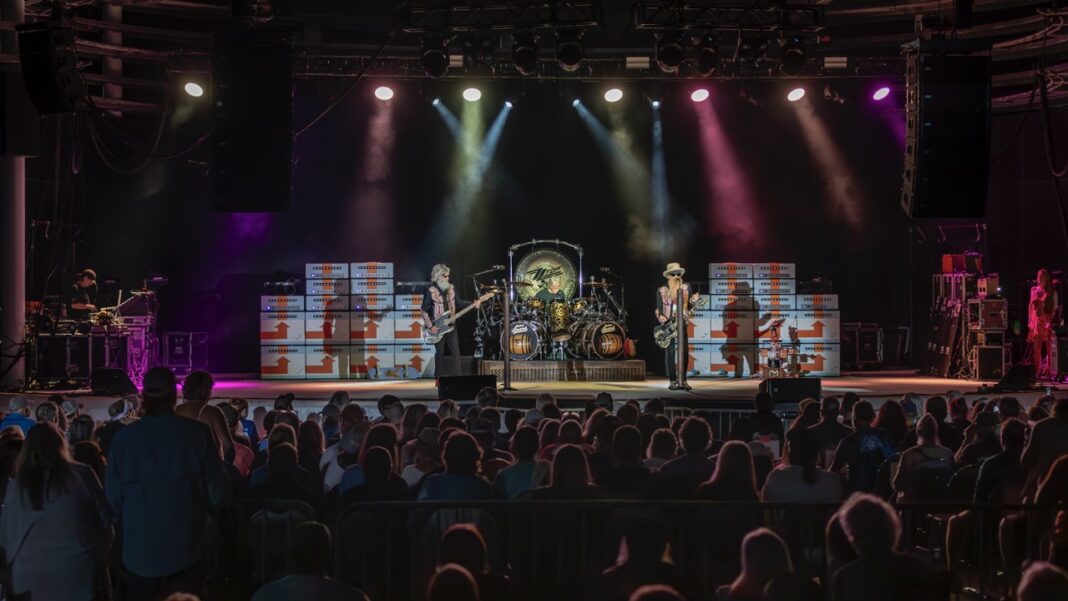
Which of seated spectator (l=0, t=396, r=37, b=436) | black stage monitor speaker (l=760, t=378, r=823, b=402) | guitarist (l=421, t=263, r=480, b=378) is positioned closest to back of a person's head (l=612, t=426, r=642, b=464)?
seated spectator (l=0, t=396, r=37, b=436)

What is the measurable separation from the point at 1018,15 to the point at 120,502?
2239 cm

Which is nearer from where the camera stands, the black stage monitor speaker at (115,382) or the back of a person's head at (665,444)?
the back of a person's head at (665,444)

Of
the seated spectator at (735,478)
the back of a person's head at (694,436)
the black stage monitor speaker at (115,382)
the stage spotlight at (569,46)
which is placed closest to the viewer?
the seated spectator at (735,478)

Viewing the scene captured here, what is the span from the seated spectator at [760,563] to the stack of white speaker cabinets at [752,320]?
1945cm

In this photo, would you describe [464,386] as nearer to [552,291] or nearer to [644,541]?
[552,291]

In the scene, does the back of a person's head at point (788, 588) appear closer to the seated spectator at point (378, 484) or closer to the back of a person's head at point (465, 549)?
the back of a person's head at point (465, 549)

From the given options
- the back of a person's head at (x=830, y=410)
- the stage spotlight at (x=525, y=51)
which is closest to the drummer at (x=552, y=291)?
the stage spotlight at (x=525, y=51)

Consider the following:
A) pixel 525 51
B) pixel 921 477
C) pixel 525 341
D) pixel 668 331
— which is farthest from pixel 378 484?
pixel 525 341

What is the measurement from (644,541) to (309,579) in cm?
141

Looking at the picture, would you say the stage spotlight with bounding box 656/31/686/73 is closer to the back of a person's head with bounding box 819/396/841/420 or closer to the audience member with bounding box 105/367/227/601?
the back of a person's head with bounding box 819/396/841/420

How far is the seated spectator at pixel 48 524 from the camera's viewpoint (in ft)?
18.6

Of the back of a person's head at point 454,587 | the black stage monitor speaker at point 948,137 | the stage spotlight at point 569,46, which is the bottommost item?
the back of a person's head at point 454,587

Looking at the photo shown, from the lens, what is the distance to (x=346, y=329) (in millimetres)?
23750

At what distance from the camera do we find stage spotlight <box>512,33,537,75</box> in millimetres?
18016
